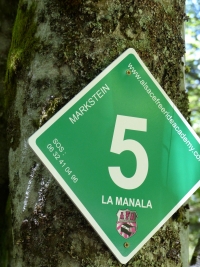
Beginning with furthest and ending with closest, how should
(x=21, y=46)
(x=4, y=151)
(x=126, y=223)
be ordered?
(x=4, y=151) → (x=21, y=46) → (x=126, y=223)

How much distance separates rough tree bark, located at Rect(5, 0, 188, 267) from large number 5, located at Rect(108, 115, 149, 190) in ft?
0.54

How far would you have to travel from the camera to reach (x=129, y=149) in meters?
1.17

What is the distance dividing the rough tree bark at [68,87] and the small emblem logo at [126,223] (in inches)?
2.7

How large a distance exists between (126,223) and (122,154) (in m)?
0.21

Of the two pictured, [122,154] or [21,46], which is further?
[21,46]

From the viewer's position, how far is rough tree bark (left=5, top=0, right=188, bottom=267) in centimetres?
110

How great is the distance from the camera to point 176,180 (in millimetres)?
1236

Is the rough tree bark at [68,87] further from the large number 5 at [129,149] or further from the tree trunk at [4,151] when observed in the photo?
the tree trunk at [4,151]

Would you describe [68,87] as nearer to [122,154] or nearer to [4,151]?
[122,154]

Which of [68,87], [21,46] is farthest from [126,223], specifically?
[21,46]

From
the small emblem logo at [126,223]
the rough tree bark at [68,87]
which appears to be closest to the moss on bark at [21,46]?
the rough tree bark at [68,87]

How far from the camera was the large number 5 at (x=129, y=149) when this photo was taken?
1140 millimetres

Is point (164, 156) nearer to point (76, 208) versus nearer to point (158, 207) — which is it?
point (158, 207)

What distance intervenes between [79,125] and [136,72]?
278 mm
